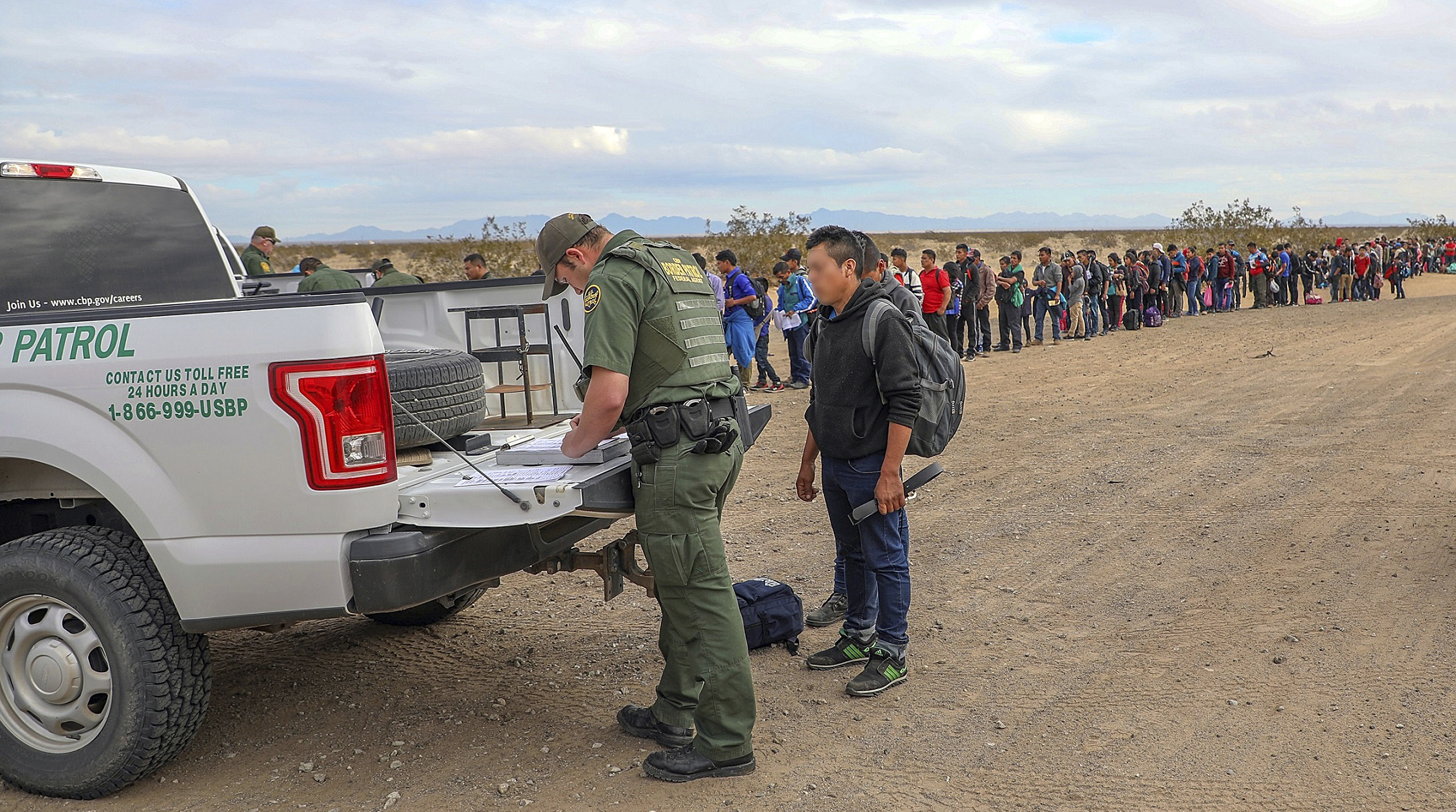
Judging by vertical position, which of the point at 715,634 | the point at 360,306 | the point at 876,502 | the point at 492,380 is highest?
the point at 360,306

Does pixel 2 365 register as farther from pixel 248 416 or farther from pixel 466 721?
pixel 466 721

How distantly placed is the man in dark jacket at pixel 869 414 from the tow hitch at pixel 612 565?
0.97 metres

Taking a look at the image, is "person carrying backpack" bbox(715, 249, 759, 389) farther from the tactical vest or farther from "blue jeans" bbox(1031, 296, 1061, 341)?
the tactical vest

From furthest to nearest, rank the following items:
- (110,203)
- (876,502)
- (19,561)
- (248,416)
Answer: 1. (110,203)
2. (876,502)
3. (19,561)
4. (248,416)

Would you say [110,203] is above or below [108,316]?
above

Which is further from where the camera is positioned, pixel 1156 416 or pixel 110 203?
pixel 1156 416

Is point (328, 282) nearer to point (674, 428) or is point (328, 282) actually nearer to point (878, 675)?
point (674, 428)

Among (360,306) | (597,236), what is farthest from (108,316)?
(597,236)

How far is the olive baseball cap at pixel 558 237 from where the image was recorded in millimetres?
3518

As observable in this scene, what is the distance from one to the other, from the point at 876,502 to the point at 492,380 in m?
1.86

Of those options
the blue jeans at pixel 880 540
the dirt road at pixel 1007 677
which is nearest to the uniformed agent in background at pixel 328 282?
the dirt road at pixel 1007 677

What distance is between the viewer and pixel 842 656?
4527 mm

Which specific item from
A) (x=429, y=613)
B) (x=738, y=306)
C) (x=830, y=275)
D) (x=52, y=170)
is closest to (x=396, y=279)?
(x=429, y=613)

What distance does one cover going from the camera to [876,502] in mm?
4168
